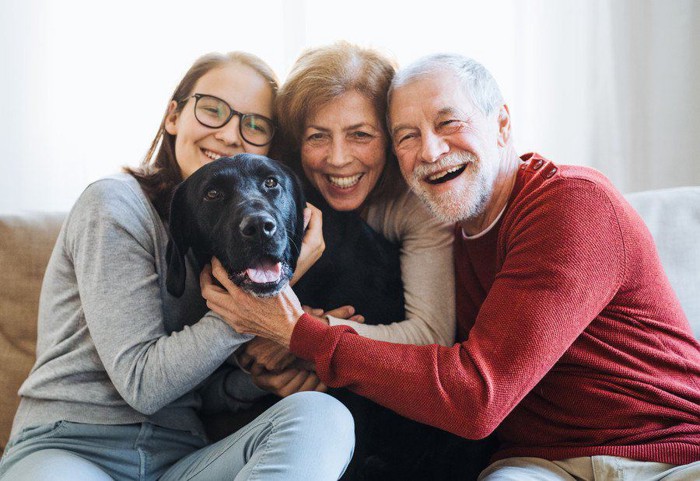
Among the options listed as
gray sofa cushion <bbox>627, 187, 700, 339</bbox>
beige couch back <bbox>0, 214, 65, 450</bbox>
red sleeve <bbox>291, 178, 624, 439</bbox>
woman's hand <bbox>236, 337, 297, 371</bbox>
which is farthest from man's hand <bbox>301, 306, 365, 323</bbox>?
gray sofa cushion <bbox>627, 187, 700, 339</bbox>

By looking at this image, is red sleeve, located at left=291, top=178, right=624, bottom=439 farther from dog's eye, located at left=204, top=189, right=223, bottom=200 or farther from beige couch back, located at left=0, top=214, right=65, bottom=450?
beige couch back, located at left=0, top=214, right=65, bottom=450

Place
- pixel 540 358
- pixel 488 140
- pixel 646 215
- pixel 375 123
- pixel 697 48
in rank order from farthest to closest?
1. pixel 697 48
2. pixel 646 215
3. pixel 375 123
4. pixel 488 140
5. pixel 540 358

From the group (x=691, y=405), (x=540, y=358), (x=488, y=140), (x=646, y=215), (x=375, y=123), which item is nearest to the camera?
(x=540, y=358)

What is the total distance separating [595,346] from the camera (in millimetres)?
1350

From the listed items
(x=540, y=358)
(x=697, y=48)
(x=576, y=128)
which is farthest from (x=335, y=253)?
(x=697, y=48)

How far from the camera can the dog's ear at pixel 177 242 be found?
144 centimetres

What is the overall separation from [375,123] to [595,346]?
751 mm

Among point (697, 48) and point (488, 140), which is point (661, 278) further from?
point (697, 48)

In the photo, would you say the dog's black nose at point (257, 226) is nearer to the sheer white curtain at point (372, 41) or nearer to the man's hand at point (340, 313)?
the man's hand at point (340, 313)

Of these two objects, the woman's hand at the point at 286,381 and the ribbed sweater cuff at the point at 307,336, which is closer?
the ribbed sweater cuff at the point at 307,336

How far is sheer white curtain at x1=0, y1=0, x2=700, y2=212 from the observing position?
2.33m

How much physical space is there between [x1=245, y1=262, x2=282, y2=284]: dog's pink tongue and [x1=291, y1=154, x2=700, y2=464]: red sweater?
12 centimetres

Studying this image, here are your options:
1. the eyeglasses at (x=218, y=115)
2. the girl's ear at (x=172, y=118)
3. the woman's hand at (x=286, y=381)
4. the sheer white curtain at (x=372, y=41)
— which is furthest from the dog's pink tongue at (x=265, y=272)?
the sheer white curtain at (x=372, y=41)

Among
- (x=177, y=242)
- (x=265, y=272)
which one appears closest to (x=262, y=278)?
(x=265, y=272)
